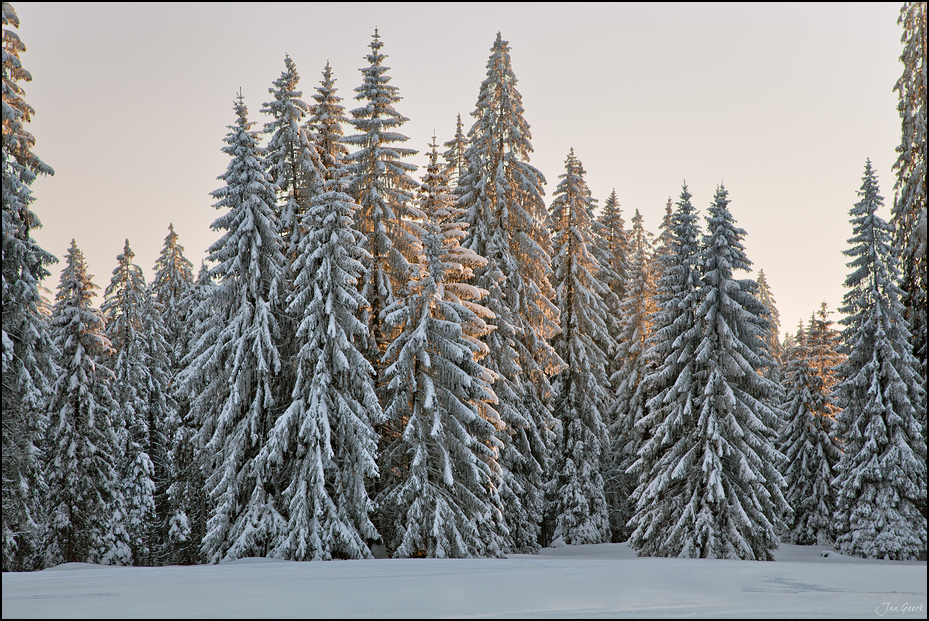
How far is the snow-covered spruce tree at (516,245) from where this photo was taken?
27375 mm

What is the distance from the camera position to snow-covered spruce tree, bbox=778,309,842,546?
3578 centimetres

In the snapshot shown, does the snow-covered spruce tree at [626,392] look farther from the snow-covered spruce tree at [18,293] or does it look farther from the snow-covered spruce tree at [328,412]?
the snow-covered spruce tree at [18,293]

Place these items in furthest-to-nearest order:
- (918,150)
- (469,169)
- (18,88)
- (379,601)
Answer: (469,169)
(18,88)
(918,150)
(379,601)

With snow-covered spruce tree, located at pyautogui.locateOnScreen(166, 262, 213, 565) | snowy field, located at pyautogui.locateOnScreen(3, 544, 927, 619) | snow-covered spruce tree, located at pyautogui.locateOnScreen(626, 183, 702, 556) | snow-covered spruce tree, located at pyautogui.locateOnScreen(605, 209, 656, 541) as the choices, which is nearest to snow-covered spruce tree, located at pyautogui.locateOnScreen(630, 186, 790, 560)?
snow-covered spruce tree, located at pyautogui.locateOnScreen(626, 183, 702, 556)

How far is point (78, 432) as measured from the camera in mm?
32656

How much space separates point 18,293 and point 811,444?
3422cm

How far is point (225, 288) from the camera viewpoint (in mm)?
22281

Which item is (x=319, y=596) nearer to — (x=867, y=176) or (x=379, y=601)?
(x=379, y=601)

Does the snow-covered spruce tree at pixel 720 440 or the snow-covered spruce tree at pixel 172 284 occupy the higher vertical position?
the snow-covered spruce tree at pixel 172 284

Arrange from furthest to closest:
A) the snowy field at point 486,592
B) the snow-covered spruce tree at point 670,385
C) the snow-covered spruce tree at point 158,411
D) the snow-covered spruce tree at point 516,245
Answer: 1. the snow-covered spruce tree at point 158,411
2. the snow-covered spruce tree at point 516,245
3. the snow-covered spruce tree at point 670,385
4. the snowy field at point 486,592

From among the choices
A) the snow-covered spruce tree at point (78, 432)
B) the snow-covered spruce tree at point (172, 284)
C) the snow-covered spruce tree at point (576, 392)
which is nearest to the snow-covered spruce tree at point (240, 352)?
the snow-covered spruce tree at point (78, 432)

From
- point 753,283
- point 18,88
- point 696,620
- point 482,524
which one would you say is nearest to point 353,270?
point 482,524

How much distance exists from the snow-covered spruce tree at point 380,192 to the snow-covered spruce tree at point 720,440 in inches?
412

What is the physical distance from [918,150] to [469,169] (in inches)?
628
